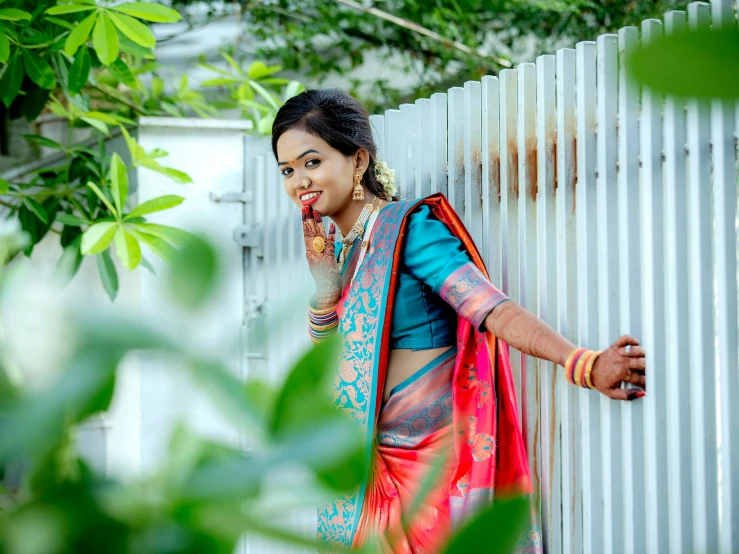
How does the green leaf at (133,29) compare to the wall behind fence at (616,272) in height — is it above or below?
above

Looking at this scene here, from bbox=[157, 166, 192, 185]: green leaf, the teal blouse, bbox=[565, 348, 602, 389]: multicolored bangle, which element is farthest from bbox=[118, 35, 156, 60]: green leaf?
bbox=[565, 348, 602, 389]: multicolored bangle

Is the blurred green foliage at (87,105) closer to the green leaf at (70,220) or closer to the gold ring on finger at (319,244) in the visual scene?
the green leaf at (70,220)

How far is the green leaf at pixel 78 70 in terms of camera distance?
3.03 metres

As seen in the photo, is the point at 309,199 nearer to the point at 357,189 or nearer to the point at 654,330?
the point at 357,189

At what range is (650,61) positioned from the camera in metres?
0.19

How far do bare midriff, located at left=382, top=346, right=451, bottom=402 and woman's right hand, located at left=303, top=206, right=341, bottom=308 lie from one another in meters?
0.22

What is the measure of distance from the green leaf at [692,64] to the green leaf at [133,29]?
2707mm

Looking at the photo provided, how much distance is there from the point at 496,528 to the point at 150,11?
273 cm

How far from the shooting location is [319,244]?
2.13 metres

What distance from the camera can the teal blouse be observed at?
190 cm

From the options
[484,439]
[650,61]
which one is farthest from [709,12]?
[650,61]

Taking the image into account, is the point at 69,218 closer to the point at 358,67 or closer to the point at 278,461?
the point at 358,67

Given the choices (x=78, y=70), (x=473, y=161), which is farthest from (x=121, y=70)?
(x=473, y=161)

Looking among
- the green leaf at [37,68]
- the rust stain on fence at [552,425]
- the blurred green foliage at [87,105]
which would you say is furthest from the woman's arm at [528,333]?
the green leaf at [37,68]
